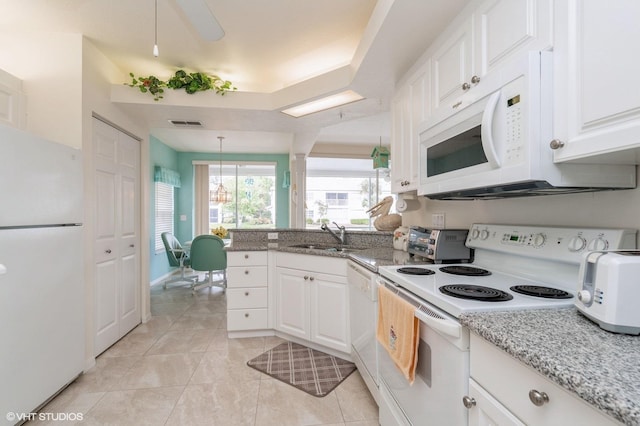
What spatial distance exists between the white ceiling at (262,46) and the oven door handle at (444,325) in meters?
1.44

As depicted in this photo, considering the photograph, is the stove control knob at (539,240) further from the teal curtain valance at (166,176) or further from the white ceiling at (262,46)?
the teal curtain valance at (166,176)

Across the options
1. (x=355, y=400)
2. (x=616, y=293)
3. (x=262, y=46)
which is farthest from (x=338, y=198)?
(x=616, y=293)

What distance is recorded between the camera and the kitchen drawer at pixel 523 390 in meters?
0.57

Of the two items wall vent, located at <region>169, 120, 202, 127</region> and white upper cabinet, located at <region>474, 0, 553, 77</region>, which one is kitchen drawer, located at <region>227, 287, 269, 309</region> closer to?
wall vent, located at <region>169, 120, 202, 127</region>

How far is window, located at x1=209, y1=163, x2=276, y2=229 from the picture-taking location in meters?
6.52

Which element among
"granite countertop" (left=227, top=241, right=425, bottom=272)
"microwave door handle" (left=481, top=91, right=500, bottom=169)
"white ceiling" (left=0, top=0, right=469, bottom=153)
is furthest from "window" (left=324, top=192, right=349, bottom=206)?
"microwave door handle" (left=481, top=91, right=500, bottom=169)

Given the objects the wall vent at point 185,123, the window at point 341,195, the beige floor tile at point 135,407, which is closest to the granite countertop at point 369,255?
the beige floor tile at point 135,407

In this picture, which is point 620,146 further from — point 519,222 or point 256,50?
point 256,50

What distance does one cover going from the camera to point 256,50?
2406 mm

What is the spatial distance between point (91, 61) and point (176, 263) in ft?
10.4

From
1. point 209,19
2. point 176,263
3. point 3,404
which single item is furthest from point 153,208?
point 209,19

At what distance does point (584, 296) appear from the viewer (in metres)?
0.82

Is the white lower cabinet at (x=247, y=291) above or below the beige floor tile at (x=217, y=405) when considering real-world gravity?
above

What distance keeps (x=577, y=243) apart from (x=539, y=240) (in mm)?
163
